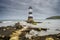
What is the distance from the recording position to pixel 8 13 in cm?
144

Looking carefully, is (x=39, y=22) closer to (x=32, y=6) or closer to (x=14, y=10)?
(x=32, y=6)

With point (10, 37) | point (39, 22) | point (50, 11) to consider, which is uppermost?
point (50, 11)

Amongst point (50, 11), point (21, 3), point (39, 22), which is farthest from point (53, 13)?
point (21, 3)

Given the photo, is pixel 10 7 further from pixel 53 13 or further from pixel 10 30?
pixel 53 13

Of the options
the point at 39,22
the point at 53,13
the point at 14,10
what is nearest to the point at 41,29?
the point at 39,22

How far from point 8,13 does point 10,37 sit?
0.28m

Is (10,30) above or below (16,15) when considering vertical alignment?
below

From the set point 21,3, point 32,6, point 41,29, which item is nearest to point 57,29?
point 41,29

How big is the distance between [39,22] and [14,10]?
0.31 metres

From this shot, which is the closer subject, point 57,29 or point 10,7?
point 57,29

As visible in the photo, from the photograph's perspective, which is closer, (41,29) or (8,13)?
(41,29)

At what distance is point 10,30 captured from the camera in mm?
1371

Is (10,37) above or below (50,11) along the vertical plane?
below

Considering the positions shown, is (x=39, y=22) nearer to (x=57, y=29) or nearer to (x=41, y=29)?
(x=41, y=29)
